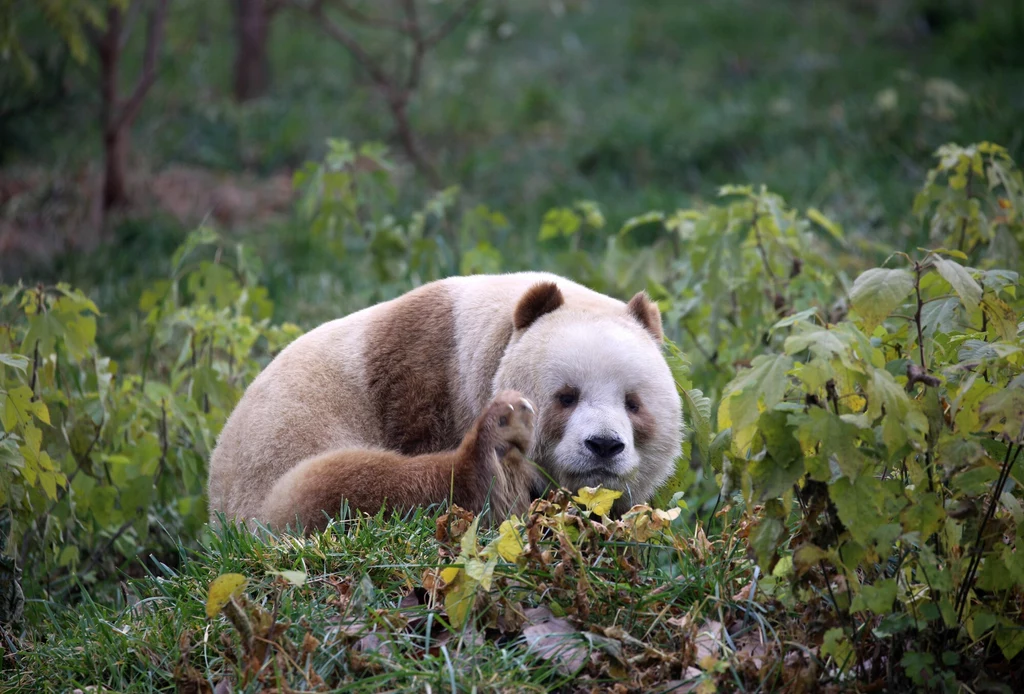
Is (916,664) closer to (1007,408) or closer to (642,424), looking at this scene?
(1007,408)

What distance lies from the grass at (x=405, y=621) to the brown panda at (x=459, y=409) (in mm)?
188

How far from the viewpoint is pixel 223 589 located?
2.61m

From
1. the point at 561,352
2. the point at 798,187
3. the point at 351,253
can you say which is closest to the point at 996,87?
the point at 798,187

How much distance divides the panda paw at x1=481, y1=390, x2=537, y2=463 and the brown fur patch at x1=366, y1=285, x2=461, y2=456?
39 cm

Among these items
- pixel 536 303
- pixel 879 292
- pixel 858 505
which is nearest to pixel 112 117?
pixel 536 303

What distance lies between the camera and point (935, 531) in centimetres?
247

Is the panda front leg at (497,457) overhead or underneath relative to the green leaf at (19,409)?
underneath

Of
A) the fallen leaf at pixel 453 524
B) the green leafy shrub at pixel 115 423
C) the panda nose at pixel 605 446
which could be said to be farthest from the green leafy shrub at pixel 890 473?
the green leafy shrub at pixel 115 423

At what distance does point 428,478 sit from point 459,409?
36 centimetres

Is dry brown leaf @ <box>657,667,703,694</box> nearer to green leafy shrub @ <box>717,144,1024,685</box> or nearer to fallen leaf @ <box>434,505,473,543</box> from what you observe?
Answer: green leafy shrub @ <box>717,144,1024,685</box>

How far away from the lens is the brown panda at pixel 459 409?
326cm

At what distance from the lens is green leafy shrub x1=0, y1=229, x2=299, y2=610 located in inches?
152

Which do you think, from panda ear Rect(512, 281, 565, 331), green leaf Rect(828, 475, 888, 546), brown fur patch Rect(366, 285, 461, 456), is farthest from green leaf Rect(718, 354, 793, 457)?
brown fur patch Rect(366, 285, 461, 456)

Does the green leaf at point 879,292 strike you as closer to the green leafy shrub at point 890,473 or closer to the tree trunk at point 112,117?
the green leafy shrub at point 890,473
